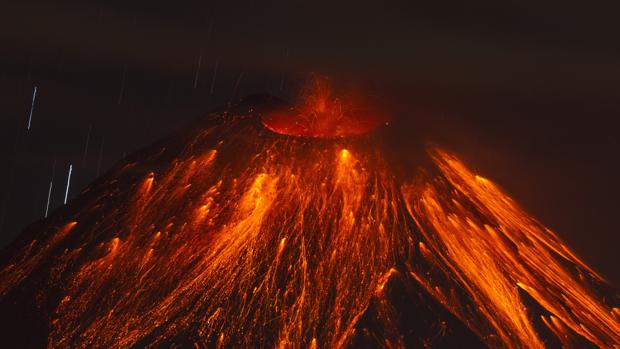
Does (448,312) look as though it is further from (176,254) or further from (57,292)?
(57,292)

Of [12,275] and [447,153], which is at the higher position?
[447,153]

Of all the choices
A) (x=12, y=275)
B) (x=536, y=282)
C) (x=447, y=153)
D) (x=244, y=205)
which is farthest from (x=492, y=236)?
(x=12, y=275)

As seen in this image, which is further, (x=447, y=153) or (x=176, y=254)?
(x=447, y=153)

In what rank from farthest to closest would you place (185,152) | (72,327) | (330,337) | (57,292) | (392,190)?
(185,152)
(392,190)
(57,292)
(72,327)
(330,337)

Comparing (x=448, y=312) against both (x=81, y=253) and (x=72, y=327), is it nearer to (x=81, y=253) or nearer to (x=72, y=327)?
(x=72, y=327)

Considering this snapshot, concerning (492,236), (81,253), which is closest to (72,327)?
(81,253)

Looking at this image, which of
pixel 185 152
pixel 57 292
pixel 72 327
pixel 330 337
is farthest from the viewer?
pixel 185 152

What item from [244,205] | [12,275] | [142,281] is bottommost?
[12,275]
